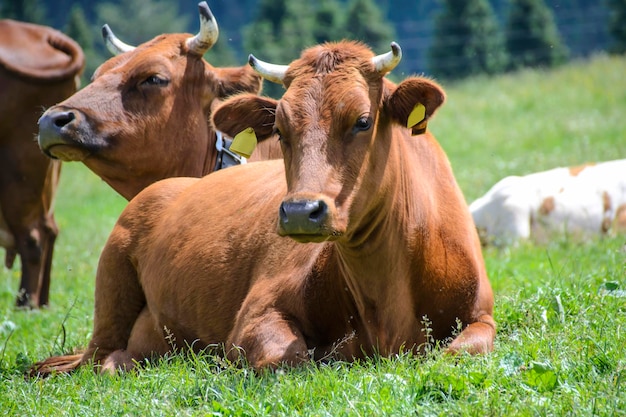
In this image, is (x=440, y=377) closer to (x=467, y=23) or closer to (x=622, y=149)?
(x=622, y=149)

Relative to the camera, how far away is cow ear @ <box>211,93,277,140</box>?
17.6 feet

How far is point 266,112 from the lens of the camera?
5383mm

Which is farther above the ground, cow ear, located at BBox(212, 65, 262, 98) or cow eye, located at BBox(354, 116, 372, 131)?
cow eye, located at BBox(354, 116, 372, 131)

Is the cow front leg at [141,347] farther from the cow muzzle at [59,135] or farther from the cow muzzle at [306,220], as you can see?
the cow muzzle at [306,220]

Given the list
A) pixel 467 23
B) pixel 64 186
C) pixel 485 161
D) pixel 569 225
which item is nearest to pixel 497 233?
pixel 569 225

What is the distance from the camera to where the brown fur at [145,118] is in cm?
719

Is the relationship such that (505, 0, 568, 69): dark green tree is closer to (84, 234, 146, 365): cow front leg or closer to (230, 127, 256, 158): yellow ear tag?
(84, 234, 146, 365): cow front leg

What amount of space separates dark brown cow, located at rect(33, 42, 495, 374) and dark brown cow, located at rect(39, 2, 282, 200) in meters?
1.66

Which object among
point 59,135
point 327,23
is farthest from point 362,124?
point 327,23

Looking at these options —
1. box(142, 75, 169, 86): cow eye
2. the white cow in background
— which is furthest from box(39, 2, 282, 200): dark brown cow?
the white cow in background

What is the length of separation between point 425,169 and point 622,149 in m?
9.56

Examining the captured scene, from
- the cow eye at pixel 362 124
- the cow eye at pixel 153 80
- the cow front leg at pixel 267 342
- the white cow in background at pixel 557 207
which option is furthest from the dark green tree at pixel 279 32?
the cow eye at pixel 362 124

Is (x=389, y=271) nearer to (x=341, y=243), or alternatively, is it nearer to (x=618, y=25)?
(x=341, y=243)

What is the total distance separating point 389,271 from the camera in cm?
495
